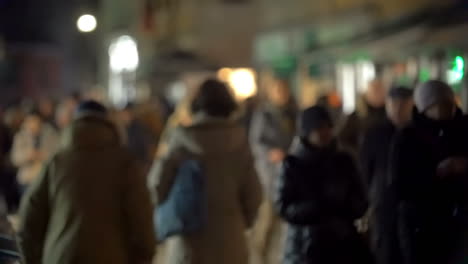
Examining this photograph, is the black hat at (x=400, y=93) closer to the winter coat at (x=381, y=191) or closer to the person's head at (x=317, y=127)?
the winter coat at (x=381, y=191)

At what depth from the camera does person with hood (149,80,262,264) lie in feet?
23.3

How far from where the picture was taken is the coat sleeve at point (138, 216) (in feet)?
20.4

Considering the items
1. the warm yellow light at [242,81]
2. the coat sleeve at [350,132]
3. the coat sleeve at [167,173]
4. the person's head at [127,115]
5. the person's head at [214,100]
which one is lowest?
the warm yellow light at [242,81]

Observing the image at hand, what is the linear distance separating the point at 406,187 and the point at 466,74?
6834 mm

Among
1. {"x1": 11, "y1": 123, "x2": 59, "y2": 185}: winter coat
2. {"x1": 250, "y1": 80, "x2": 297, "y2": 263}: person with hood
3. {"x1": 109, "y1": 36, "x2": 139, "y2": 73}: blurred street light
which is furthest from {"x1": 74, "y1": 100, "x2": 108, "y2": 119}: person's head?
{"x1": 109, "y1": 36, "x2": 139, "y2": 73}: blurred street light

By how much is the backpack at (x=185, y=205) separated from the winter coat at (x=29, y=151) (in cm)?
685

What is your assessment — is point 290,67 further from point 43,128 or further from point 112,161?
point 112,161

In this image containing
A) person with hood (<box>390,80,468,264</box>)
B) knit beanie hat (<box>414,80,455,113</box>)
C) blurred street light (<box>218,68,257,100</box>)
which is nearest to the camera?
person with hood (<box>390,80,468,264</box>)

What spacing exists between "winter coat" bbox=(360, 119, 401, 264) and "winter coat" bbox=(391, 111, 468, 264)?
22cm

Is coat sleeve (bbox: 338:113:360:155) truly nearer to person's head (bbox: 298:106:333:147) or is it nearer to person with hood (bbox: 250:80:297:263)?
person with hood (bbox: 250:80:297:263)

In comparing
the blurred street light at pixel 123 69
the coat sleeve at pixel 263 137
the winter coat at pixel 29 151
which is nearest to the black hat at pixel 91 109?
the coat sleeve at pixel 263 137

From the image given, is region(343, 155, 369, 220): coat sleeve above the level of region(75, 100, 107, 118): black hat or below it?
below

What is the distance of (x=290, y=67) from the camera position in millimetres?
32312

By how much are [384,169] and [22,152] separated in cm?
703
